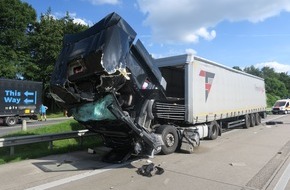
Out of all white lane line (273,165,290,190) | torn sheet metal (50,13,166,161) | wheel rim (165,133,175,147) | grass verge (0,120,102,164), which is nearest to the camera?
white lane line (273,165,290,190)

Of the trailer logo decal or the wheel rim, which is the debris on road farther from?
the trailer logo decal

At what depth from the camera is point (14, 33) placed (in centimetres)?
3819

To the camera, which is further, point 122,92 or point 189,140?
point 189,140

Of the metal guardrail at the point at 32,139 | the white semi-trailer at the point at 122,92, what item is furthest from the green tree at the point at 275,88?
the metal guardrail at the point at 32,139

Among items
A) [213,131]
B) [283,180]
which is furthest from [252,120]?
[283,180]

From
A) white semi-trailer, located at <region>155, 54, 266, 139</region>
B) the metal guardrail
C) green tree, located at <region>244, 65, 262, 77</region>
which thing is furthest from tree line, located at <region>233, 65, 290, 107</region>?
the metal guardrail

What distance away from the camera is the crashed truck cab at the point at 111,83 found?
23.7 ft

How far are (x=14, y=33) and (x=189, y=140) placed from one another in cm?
3349

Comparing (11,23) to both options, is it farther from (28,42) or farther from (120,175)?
(120,175)

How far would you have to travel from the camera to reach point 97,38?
7.37 meters

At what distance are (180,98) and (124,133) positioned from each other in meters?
3.65

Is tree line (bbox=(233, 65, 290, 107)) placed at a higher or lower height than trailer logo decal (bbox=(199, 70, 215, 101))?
higher

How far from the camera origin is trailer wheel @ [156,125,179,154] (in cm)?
970

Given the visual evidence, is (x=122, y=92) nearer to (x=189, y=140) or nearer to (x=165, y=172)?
(x=165, y=172)
